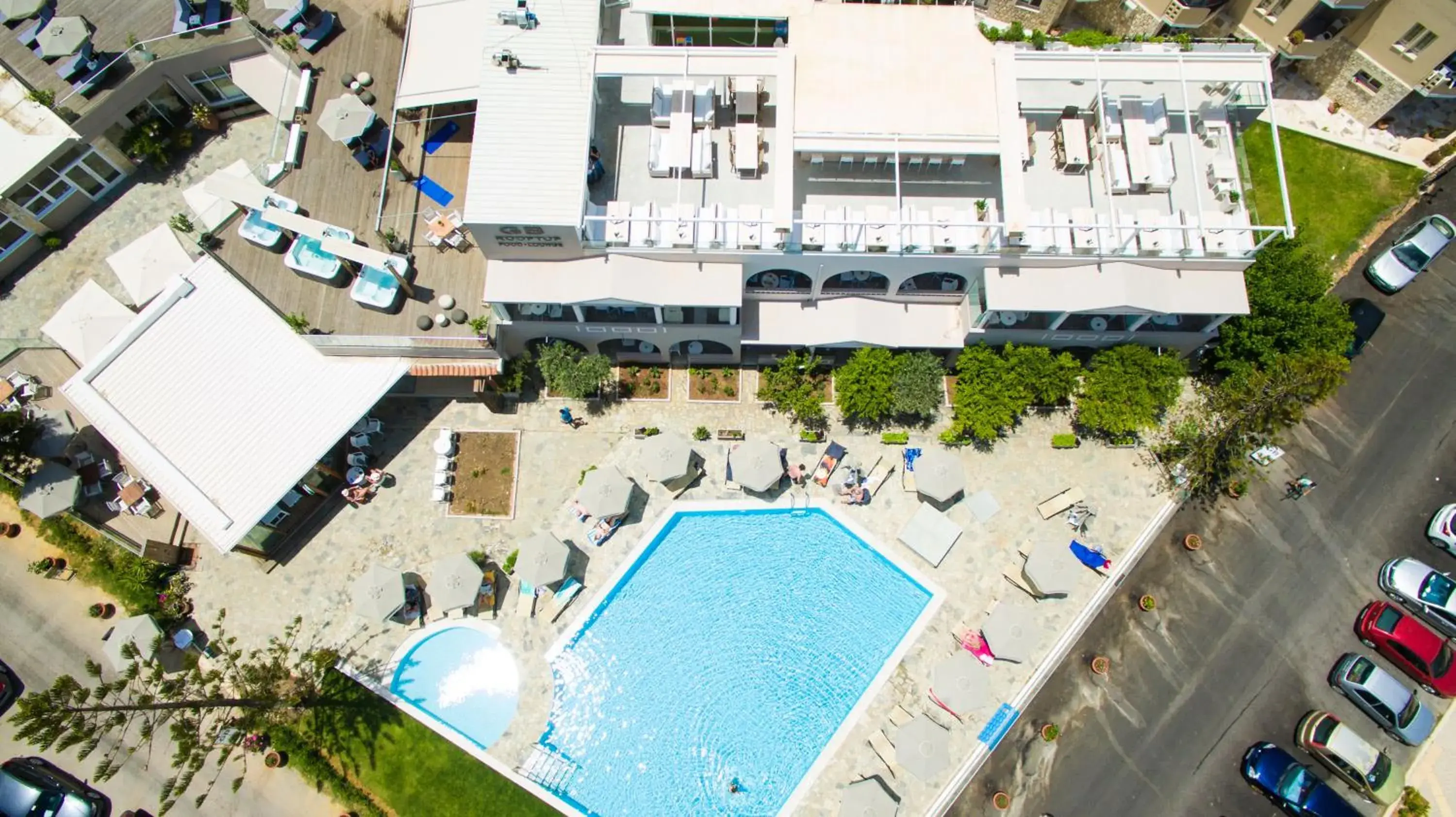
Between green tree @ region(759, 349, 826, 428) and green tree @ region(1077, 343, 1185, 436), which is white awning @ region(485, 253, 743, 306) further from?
green tree @ region(1077, 343, 1185, 436)

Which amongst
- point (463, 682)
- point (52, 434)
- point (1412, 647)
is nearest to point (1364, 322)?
point (1412, 647)

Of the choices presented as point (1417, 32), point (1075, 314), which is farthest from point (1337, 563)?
point (1417, 32)

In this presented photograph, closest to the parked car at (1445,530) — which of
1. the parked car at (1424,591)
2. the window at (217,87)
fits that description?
the parked car at (1424,591)

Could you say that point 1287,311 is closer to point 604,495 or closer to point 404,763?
point 604,495

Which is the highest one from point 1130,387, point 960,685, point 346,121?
point 1130,387

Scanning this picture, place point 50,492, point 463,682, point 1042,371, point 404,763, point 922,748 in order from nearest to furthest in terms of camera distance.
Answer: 1. point 922,748
2. point 404,763
3. point 463,682
4. point 50,492
5. point 1042,371

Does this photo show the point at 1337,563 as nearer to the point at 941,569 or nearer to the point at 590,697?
the point at 941,569
